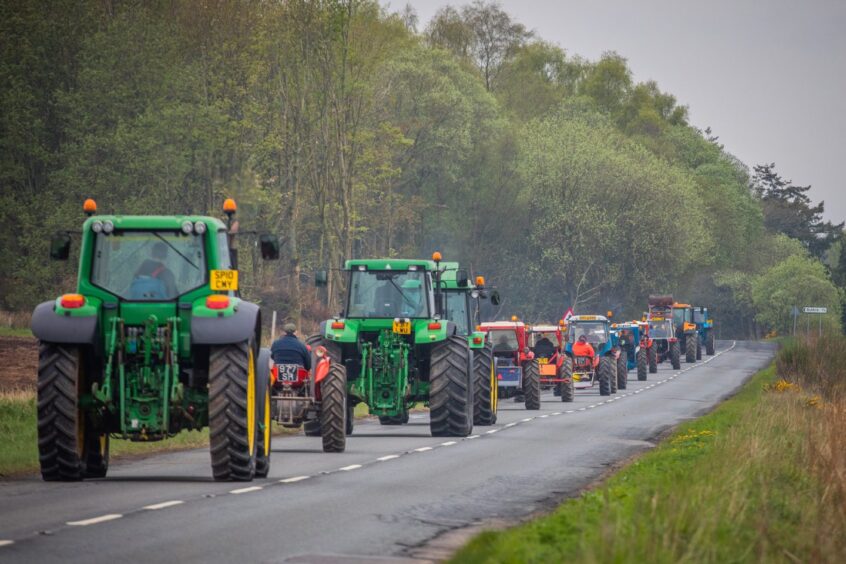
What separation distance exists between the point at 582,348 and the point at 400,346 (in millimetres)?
24402

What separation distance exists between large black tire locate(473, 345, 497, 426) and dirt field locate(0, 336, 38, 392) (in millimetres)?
8890

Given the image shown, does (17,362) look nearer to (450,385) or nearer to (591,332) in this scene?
(450,385)

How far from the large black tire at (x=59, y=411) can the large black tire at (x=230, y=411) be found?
4.74 ft

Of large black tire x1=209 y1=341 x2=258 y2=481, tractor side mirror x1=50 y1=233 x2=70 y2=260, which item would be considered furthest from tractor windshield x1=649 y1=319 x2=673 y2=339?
large black tire x1=209 y1=341 x2=258 y2=481

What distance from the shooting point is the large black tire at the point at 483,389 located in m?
31.6

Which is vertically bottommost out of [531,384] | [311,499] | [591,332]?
[311,499]

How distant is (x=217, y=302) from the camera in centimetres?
1719

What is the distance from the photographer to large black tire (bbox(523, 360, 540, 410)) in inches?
1582

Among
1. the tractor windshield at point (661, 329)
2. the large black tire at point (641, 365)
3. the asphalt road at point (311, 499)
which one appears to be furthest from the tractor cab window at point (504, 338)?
the tractor windshield at point (661, 329)

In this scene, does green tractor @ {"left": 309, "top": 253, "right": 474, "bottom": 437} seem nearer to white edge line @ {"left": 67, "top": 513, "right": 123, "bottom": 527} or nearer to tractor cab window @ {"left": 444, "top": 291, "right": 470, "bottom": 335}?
tractor cab window @ {"left": 444, "top": 291, "right": 470, "bottom": 335}

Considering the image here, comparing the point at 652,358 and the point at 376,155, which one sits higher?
the point at 376,155

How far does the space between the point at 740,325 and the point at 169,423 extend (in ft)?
394

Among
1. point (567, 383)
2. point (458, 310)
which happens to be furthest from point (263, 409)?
point (567, 383)

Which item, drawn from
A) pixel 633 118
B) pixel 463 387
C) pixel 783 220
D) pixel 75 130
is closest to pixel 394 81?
pixel 75 130
